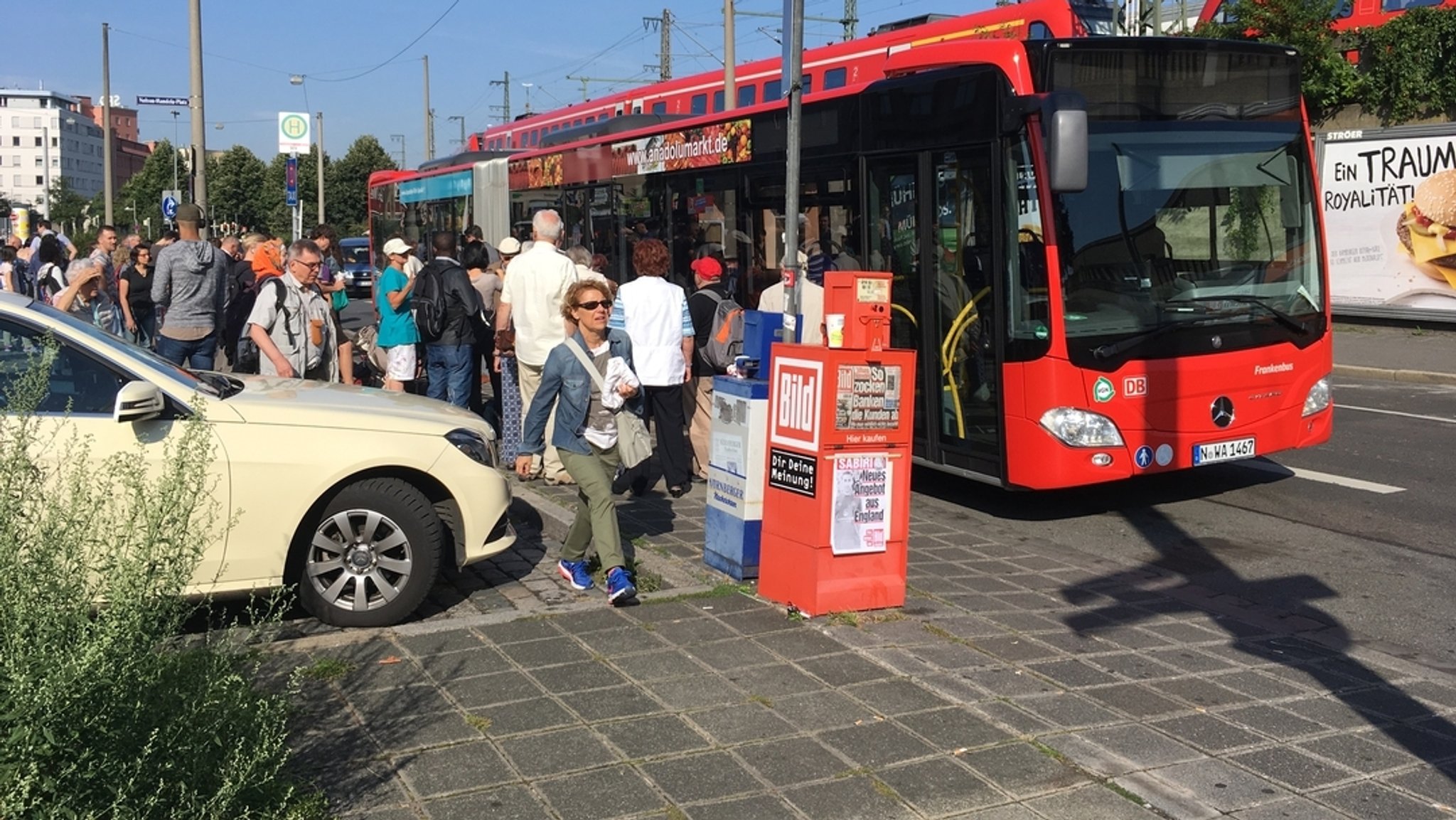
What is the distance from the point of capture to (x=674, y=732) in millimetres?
4871

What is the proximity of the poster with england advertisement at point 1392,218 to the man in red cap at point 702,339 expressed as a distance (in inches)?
622

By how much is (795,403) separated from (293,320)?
4189 millimetres

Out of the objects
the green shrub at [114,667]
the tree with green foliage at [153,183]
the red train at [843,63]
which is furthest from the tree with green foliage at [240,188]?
the green shrub at [114,667]

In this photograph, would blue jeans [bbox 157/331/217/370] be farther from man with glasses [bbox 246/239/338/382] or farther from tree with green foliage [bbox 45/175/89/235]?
tree with green foliage [bbox 45/175/89/235]

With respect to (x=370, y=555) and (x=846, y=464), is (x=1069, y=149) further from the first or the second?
(x=370, y=555)

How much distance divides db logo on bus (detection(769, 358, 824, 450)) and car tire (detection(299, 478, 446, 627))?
1703 mm

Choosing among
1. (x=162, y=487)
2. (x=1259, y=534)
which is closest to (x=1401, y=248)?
(x=1259, y=534)

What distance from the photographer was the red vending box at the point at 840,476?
6.27 meters

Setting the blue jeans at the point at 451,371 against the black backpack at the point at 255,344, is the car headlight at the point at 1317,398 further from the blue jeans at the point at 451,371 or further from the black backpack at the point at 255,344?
the black backpack at the point at 255,344

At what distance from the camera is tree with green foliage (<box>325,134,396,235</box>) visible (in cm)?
8200

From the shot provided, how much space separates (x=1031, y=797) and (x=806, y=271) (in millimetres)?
6874

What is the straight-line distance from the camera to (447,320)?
10.5m

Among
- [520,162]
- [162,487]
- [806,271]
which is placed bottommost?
[162,487]

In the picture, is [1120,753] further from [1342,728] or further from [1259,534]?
[1259,534]
